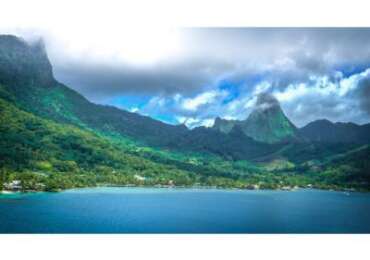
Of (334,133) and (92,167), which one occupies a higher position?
(334,133)

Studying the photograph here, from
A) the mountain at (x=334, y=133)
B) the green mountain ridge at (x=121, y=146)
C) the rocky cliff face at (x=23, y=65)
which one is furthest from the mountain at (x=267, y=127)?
the rocky cliff face at (x=23, y=65)

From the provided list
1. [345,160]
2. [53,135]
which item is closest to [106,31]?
[53,135]

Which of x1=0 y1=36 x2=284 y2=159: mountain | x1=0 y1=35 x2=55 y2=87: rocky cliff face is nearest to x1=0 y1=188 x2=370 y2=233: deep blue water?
x1=0 y1=36 x2=284 y2=159: mountain

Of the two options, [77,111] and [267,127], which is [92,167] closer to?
[77,111]

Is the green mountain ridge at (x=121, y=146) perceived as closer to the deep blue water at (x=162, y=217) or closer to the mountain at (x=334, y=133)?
the mountain at (x=334, y=133)

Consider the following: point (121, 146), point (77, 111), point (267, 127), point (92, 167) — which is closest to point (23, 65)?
point (77, 111)

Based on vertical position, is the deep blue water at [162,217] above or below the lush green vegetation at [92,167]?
below

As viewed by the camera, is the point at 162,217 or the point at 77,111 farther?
the point at 77,111

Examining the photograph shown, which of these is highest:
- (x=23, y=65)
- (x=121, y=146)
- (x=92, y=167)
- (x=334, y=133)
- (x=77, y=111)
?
(x=23, y=65)

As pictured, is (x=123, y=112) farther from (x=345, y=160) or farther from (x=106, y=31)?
(x=106, y=31)
